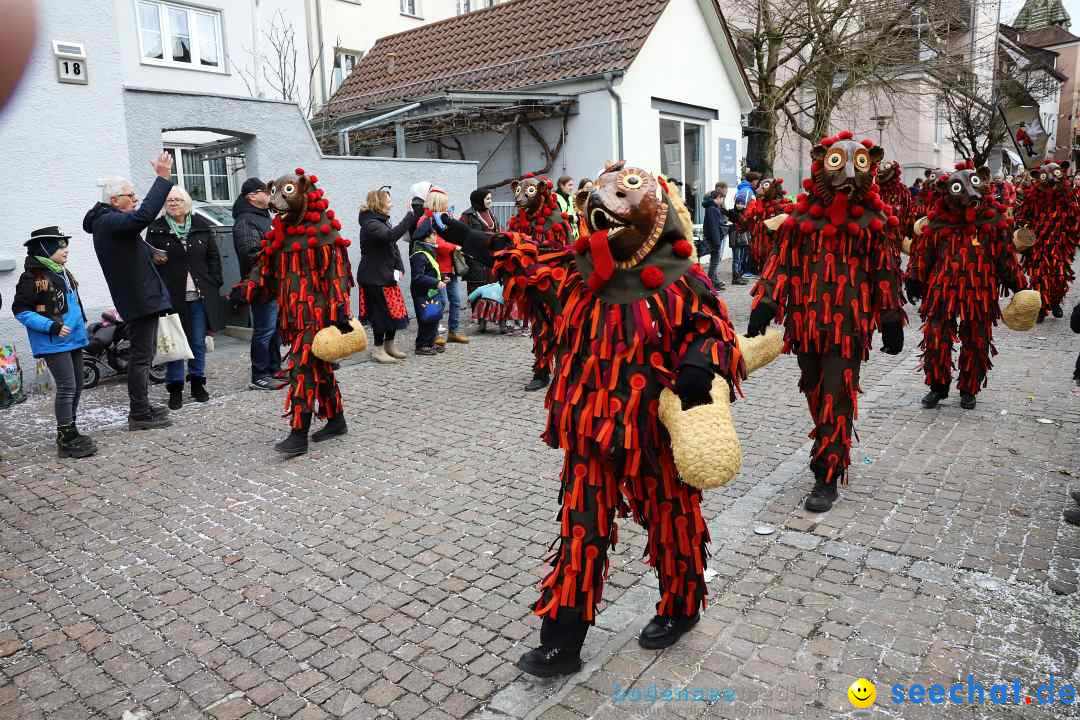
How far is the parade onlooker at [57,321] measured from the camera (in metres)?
5.96

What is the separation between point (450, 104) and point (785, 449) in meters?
9.99

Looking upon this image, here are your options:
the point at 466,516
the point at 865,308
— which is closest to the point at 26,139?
the point at 466,516

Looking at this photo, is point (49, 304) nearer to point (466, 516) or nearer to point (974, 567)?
point (466, 516)

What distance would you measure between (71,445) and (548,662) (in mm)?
4765

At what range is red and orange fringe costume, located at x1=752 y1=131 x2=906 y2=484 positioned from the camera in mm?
4555

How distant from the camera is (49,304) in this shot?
6.02 m

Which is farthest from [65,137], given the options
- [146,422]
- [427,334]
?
[427,334]

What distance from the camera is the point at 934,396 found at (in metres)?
6.66

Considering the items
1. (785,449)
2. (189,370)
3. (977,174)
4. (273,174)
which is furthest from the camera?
(273,174)

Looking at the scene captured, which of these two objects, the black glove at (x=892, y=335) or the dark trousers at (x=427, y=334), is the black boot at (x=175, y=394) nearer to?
the dark trousers at (x=427, y=334)

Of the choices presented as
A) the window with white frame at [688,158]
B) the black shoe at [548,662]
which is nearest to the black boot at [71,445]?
the black shoe at [548,662]

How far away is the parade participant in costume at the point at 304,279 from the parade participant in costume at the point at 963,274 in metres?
4.61

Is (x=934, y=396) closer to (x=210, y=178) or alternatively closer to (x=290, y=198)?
(x=290, y=198)

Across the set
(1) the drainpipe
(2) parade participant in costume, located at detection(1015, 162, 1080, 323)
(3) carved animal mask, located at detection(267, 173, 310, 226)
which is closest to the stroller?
(3) carved animal mask, located at detection(267, 173, 310, 226)
